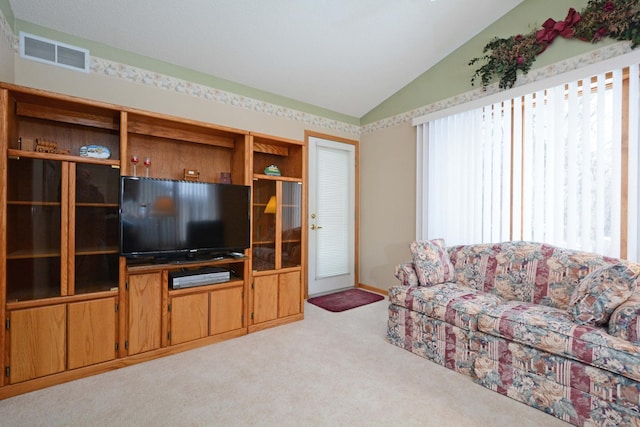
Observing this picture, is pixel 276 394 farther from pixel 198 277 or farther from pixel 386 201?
pixel 386 201

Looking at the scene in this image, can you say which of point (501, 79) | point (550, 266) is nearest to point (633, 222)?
point (550, 266)

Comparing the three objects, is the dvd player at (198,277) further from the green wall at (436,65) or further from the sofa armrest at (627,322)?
the sofa armrest at (627,322)

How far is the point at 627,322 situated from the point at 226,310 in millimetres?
2900

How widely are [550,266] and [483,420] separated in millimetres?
1429

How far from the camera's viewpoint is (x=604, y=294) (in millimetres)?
1874

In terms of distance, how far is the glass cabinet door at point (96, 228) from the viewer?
2.22 meters

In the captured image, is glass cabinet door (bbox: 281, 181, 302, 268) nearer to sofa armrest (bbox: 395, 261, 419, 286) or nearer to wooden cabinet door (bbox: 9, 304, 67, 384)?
sofa armrest (bbox: 395, 261, 419, 286)

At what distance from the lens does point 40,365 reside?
2.04 m

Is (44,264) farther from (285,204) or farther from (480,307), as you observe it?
(480,307)

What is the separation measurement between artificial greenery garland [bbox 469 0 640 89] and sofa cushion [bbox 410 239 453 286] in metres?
1.87

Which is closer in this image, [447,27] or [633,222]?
[633,222]

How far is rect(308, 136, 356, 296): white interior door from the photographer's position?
4328 mm

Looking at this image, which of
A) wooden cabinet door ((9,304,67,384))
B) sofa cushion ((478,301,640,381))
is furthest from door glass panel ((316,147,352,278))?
wooden cabinet door ((9,304,67,384))

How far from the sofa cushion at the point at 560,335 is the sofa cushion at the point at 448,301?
0.09 m
